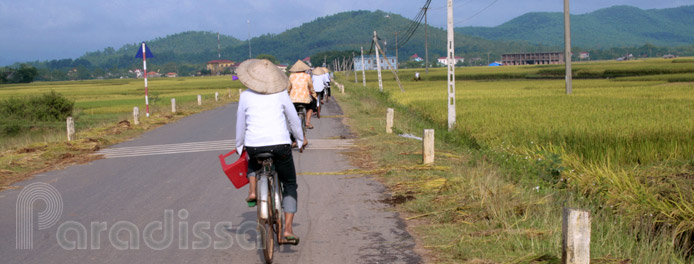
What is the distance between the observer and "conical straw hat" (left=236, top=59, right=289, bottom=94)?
213 inches

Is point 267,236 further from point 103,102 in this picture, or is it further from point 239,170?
point 103,102

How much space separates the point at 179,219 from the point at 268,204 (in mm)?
2117

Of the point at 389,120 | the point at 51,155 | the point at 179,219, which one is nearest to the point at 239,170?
the point at 179,219

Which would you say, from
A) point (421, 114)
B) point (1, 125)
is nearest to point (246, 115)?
point (421, 114)

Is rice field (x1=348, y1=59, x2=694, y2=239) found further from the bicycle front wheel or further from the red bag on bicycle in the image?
the red bag on bicycle

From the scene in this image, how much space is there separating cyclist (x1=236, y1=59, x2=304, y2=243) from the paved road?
0.62 metres

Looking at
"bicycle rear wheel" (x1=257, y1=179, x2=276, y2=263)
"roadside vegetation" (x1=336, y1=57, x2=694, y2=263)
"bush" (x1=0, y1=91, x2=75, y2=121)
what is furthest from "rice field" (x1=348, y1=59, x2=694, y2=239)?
"bush" (x1=0, y1=91, x2=75, y2=121)

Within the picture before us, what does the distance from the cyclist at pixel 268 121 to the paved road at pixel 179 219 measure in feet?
2.03

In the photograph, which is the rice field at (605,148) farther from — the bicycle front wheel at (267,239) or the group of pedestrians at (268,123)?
the bicycle front wheel at (267,239)

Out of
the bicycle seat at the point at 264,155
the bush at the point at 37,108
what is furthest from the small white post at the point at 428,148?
the bush at the point at 37,108

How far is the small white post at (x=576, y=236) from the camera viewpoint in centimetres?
437

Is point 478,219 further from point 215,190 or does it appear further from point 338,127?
point 338,127

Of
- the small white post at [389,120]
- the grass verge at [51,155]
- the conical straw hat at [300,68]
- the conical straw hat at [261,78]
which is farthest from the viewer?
the small white post at [389,120]

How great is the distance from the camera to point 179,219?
22.7 ft
